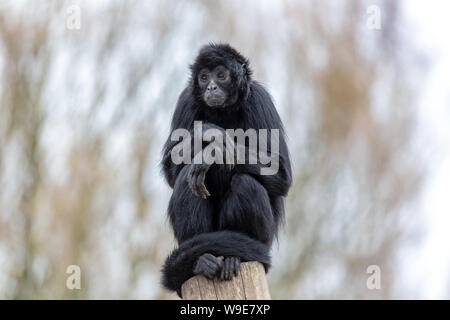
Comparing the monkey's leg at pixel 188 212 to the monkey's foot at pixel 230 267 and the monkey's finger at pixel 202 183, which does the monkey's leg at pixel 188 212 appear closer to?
the monkey's finger at pixel 202 183

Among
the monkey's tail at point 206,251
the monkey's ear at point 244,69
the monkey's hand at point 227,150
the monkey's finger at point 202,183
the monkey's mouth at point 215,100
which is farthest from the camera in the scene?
the monkey's ear at point 244,69

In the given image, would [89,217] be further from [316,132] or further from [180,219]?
[180,219]

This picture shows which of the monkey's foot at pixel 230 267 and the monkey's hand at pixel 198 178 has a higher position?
the monkey's hand at pixel 198 178

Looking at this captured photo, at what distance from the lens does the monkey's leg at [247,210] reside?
7.82m

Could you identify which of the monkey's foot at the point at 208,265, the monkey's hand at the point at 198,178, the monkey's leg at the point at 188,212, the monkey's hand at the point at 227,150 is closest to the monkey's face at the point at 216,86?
the monkey's hand at the point at 227,150

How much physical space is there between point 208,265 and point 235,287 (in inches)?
14.4

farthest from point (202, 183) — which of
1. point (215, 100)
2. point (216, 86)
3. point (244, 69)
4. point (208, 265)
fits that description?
point (244, 69)

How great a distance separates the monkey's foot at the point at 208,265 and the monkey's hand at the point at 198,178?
2.26 ft

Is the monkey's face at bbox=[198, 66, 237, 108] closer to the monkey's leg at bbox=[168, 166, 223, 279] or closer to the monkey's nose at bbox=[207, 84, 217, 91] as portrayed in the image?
the monkey's nose at bbox=[207, 84, 217, 91]

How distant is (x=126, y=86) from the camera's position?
18891 mm

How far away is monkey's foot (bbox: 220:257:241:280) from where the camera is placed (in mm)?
7008

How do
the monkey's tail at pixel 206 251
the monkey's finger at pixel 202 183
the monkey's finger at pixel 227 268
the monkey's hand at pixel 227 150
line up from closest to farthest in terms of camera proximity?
1. the monkey's finger at pixel 227 268
2. the monkey's tail at pixel 206 251
3. the monkey's finger at pixel 202 183
4. the monkey's hand at pixel 227 150

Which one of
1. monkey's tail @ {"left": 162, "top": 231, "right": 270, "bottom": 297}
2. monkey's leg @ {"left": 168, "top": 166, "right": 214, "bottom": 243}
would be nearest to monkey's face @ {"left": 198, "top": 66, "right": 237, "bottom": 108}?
monkey's leg @ {"left": 168, "top": 166, "right": 214, "bottom": 243}
